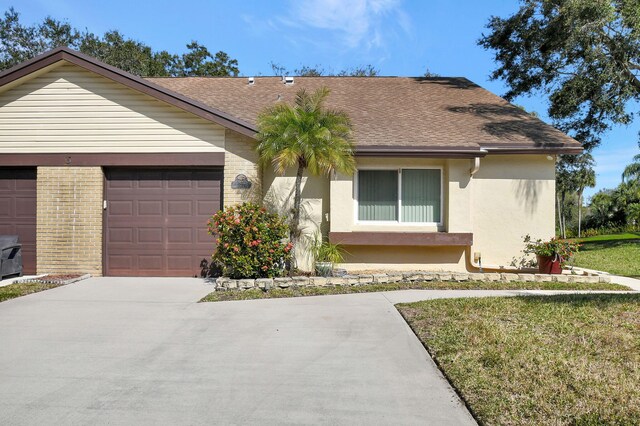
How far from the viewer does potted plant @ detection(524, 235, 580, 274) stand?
1049 centimetres

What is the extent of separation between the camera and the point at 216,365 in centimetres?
495

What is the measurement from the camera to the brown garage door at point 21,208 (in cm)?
1083

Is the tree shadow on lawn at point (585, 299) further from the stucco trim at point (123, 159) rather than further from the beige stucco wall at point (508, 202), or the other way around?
the stucco trim at point (123, 159)

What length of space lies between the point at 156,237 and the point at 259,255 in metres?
3.01

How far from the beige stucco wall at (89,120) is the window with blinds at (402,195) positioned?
3692mm

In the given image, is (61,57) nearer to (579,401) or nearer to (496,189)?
(496,189)

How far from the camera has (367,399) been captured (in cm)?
408

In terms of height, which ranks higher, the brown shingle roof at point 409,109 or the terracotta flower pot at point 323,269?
the brown shingle roof at point 409,109

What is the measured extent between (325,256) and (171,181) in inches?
161

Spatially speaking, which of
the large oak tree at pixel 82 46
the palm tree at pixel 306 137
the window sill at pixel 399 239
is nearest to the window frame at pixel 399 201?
the window sill at pixel 399 239

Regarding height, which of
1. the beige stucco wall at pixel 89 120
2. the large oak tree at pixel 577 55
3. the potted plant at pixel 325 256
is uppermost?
the large oak tree at pixel 577 55

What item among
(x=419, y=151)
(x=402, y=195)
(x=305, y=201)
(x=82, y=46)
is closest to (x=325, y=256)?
(x=305, y=201)

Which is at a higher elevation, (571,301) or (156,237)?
(156,237)

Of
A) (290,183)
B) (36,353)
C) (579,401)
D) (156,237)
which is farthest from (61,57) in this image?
(579,401)
